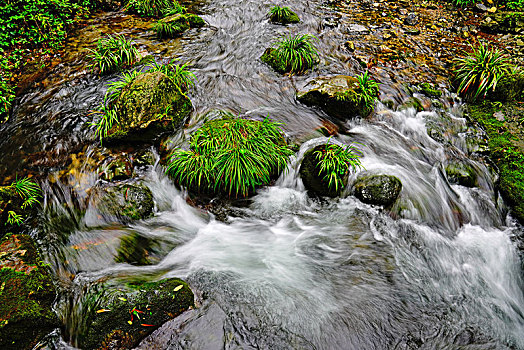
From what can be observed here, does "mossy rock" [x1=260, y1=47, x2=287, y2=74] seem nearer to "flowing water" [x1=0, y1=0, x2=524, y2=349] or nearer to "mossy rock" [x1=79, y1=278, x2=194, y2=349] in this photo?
"flowing water" [x1=0, y1=0, x2=524, y2=349]

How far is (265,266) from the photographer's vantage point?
446 cm

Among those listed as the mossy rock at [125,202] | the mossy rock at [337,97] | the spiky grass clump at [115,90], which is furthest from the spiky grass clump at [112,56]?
the mossy rock at [337,97]

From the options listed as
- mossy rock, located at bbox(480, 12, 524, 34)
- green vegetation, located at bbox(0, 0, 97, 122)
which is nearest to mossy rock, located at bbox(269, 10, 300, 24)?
mossy rock, located at bbox(480, 12, 524, 34)

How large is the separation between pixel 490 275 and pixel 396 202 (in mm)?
1645

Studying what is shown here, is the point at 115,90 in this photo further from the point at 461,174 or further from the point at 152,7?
the point at 461,174

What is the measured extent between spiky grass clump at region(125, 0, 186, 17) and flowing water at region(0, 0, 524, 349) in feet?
13.1

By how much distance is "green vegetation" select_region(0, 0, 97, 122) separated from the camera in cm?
708

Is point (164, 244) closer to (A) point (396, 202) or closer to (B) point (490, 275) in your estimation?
(A) point (396, 202)

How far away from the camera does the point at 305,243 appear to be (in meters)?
4.77

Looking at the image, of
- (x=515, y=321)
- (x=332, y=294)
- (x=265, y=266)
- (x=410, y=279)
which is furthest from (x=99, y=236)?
(x=515, y=321)

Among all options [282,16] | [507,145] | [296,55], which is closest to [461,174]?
[507,145]

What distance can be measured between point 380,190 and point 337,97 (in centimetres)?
239

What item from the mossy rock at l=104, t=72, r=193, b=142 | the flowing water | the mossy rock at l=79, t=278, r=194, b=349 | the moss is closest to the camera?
the mossy rock at l=79, t=278, r=194, b=349

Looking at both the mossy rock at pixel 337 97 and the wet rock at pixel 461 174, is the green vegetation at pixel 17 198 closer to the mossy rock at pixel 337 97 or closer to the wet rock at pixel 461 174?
the mossy rock at pixel 337 97
